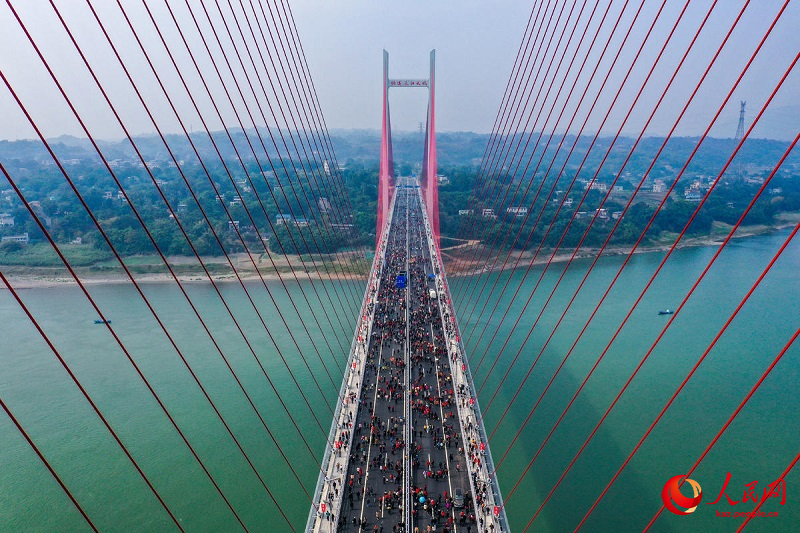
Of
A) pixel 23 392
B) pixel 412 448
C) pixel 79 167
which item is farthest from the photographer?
pixel 79 167

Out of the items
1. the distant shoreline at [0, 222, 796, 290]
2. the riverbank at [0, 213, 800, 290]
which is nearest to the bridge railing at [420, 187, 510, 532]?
the distant shoreline at [0, 222, 796, 290]

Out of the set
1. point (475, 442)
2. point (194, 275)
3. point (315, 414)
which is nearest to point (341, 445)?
point (475, 442)

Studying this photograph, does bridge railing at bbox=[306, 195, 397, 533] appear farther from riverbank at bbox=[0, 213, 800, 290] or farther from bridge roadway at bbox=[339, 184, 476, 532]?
riverbank at bbox=[0, 213, 800, 290]

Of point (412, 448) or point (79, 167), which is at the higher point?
point (412, 448)

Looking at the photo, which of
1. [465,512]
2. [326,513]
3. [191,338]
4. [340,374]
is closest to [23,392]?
[191,338]

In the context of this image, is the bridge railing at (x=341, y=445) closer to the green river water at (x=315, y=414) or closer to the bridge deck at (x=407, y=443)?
the bridge deck at (x=407, y=443)

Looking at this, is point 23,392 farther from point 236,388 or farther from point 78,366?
point 236,388
